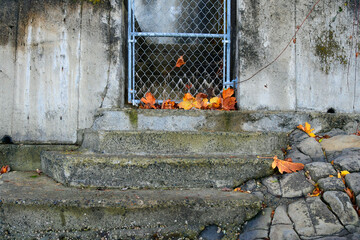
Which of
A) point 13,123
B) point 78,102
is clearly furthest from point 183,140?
point 13,123

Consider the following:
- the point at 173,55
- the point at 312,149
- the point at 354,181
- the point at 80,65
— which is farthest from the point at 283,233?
the point at 173,55

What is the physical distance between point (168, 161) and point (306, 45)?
223cm

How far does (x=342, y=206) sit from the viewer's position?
7.06 ft

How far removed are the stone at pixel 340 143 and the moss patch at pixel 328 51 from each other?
98 centimetres

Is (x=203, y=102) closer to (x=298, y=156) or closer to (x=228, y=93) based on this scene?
(x=228, y=93)

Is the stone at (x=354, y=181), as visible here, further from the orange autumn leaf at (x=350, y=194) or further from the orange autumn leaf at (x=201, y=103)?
the orange autumn leaf at (x=201, y=103)

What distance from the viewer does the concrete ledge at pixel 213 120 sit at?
3188 mm

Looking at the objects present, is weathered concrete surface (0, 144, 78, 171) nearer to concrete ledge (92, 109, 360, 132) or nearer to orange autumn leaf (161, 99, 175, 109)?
concrete ledge (92, 109, 360, 132)

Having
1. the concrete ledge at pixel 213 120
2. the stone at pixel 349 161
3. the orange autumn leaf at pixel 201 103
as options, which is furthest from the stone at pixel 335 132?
the orange autumn leaf at pixel 201 103

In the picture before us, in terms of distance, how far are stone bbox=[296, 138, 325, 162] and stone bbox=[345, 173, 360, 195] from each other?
1.12 feet

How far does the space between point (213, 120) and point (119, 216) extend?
148cm

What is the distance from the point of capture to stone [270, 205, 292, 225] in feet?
7.16

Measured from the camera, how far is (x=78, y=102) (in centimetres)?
345

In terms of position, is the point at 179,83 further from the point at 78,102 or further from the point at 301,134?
the point at 301,134
